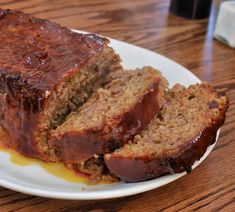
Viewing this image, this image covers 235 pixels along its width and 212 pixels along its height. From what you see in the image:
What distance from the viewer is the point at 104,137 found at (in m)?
1.61

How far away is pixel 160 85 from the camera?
74.2 inches

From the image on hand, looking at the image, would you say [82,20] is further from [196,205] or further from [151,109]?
[196,205]

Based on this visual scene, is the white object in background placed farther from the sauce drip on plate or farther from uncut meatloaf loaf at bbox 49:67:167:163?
the sauce drip on plate

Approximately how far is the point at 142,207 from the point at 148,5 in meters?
2.10

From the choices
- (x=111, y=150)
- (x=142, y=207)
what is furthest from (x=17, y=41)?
(x=142, y=207)

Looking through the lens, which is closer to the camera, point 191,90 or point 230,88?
point 191,90

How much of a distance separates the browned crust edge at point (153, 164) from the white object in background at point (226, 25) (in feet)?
4.63

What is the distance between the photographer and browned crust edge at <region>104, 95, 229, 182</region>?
1525 mm

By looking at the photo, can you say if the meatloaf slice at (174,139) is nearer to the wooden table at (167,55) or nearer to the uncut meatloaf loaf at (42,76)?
the wooden table at (167,55)

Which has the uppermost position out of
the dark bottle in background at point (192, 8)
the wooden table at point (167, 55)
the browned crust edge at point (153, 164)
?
the browned crust edge at point (153, 164)

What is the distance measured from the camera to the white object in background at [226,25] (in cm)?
281

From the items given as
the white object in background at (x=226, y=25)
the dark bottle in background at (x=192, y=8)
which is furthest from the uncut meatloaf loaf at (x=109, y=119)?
the dark bottle in background at (x=192, y=8)

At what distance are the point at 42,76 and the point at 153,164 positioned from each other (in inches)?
20.7

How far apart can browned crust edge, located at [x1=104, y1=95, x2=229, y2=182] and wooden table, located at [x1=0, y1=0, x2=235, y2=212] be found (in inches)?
4.3
